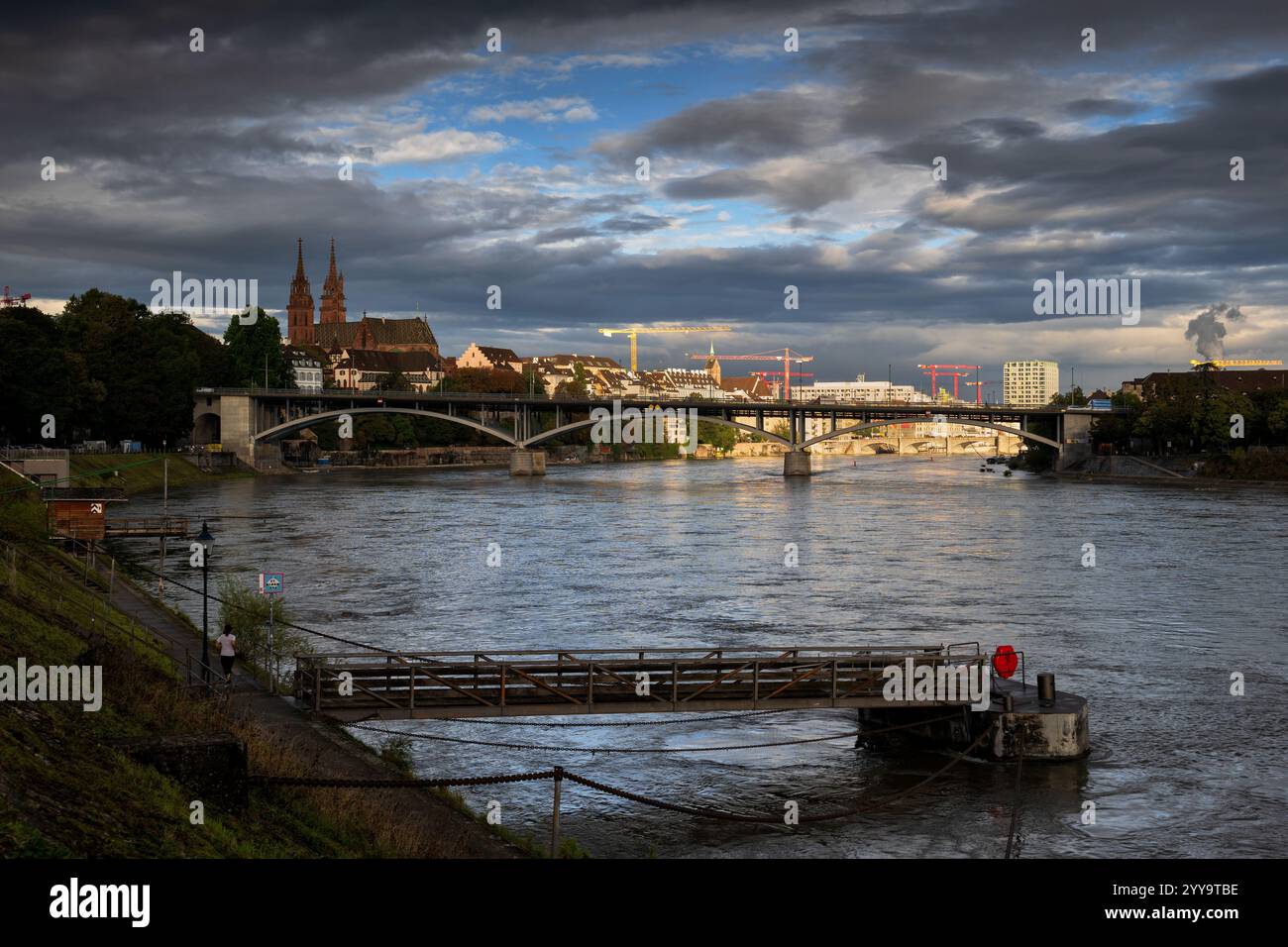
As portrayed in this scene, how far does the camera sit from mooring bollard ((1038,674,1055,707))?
24812 mm

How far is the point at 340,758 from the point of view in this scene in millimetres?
19859

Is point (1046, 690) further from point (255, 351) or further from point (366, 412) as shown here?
point (255, 351)

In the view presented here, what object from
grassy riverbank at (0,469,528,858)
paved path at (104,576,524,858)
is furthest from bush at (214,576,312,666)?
grassy riverbank at (0,469,528,858)

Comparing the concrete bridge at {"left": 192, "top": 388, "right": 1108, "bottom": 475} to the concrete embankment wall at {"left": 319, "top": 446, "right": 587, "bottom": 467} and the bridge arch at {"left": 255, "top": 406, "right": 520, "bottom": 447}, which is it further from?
the concrete embankment wall at {"left": 319, "top": 446, "right": 587, "bottom": 467}

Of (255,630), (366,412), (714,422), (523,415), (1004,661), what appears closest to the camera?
(1004,661)

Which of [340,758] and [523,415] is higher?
[523,415]

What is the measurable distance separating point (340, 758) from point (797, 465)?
444ft

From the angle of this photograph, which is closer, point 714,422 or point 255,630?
point 255,630

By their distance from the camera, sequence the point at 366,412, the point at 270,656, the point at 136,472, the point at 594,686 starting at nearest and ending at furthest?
the point at 594,686 < the point at 270,656 < the point at 136,472 < the point at 366,412

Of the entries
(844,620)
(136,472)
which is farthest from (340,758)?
(136,472)

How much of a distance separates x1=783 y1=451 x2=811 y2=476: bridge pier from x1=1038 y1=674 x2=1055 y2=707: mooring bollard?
128 metres
